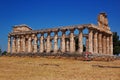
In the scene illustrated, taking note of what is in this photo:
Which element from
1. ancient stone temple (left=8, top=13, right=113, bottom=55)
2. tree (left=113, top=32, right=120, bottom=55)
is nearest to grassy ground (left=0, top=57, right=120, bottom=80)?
ancient stone temple (left=8, top=13, right=113, bottom=55)

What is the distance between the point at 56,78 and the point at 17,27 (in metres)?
63.8

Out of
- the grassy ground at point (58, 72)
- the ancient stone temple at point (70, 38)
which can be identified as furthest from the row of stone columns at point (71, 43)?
the grassy ground at point (58, 72)

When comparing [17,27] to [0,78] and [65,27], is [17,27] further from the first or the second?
[0,78]

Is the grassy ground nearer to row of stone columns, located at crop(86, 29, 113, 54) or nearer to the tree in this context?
row of stone columns, located at crop(86, 29, 113, 54)

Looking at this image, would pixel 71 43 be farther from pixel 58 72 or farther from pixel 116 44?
pixel 58 72

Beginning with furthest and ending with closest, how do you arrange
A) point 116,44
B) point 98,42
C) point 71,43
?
point 116,44, point 98,42, point 71,43

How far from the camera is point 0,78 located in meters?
21.4

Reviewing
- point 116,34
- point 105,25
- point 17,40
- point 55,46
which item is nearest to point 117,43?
point 116,34

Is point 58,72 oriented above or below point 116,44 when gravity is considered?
below

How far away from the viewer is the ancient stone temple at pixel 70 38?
60.2 m

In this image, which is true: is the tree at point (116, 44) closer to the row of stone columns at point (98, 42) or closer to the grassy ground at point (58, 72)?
the row of stone columns at point (98, 42)

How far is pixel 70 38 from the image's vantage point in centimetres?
6281

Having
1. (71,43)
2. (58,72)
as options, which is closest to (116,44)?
(71,43)

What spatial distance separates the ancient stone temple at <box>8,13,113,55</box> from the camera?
60197 millimetres
